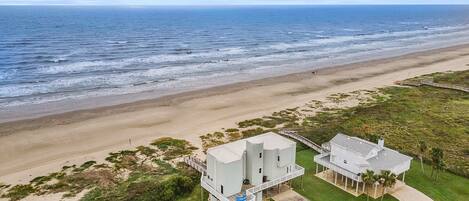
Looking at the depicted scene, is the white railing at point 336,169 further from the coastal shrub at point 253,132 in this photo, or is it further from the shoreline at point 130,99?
the shoreline at point 130,99

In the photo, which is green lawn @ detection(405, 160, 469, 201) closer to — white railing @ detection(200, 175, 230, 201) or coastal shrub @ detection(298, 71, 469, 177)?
coastal shrub @ detection(298, 71, 469, 177)

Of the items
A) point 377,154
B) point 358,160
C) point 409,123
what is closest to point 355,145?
point 358,160

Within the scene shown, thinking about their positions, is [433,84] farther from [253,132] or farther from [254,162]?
[254,162]

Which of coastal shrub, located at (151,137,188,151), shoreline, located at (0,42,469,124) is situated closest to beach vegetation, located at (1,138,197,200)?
coastal shrub, located at (151,137,188,151)

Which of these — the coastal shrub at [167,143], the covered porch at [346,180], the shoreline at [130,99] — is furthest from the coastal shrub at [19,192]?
the covered porch at [346,180]

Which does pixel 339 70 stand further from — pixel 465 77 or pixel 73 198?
pixel 73 198

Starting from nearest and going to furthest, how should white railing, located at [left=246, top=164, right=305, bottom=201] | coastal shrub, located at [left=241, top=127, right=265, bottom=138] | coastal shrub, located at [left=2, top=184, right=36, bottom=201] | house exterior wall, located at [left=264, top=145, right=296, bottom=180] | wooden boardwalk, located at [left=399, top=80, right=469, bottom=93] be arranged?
white railing, located at [left=246, top=164, right=305, bottom=201]
house exterior wall, located at [left=264, top=145, right=296, bottom=180]
coastal shrub, located at [left=2, top=184, right=36, bottom=201]
coastal shrub, located at [left=241, top=127, right=265, bottom=138]
wooden boardwalk, located at [left=399, top=80, right=469, bottom=93]
